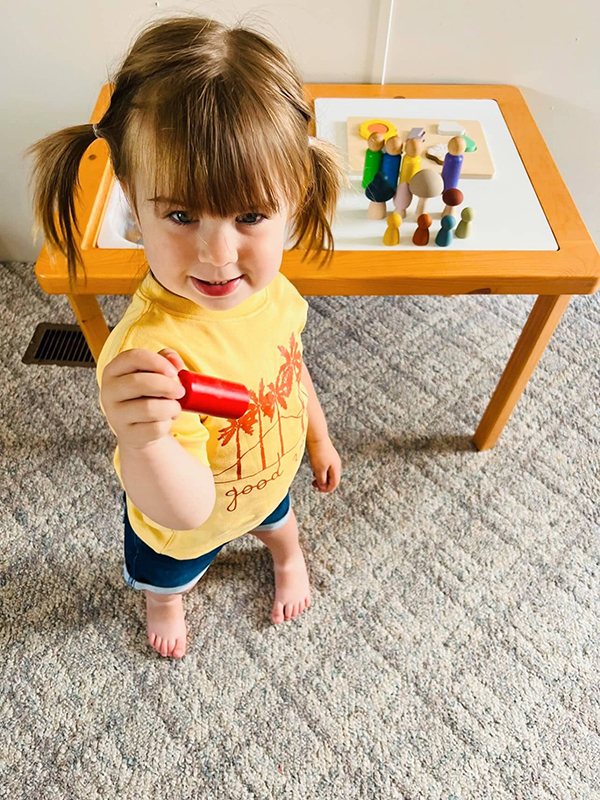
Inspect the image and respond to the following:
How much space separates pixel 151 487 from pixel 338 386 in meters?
0.71

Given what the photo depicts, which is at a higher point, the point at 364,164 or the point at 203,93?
the point at 203,93

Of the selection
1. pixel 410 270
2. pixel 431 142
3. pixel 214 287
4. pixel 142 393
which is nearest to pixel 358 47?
pixel 431 142

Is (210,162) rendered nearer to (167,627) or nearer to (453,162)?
(453,162)

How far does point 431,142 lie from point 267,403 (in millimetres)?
549

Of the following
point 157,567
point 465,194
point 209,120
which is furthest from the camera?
point 465,194

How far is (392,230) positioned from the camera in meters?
0.84

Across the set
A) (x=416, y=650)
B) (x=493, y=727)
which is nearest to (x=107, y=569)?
(x=416, y=650)

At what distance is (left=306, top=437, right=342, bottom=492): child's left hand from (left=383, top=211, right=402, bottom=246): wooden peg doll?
287mm

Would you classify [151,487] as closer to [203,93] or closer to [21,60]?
[203,93]

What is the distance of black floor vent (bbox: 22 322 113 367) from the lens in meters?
1.26

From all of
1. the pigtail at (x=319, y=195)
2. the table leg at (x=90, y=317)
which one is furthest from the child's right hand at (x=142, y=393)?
the table leg at (x=90, y=317)

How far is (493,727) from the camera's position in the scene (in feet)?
2.93

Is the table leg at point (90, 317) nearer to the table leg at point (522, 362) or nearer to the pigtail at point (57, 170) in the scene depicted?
the pigtail at point (57, 170)

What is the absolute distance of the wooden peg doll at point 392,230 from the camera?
2.77 ft
